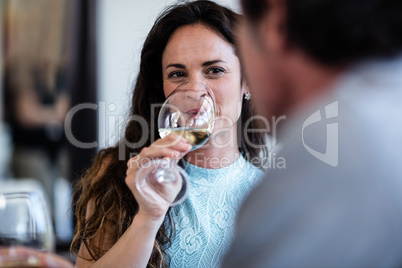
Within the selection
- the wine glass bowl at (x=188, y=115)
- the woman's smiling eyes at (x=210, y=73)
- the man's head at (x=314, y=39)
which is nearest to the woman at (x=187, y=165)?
the woman's smiling eyes at (x=210, y=73)

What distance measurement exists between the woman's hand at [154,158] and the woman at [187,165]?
7.0 inches

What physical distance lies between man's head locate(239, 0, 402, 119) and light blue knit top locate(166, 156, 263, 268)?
43.7 inches

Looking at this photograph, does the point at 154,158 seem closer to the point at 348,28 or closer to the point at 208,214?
the point at 208,214

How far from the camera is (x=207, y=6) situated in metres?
2.12

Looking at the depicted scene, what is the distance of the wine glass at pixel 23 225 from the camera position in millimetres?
852

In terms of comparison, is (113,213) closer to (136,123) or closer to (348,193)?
(136,123)

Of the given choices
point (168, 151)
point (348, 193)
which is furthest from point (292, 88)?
point (168, 151)

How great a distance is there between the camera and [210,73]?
1.94m

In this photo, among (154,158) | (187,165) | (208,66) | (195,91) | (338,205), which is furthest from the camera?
(187,165)

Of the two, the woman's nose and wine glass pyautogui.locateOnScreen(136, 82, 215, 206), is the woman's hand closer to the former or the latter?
wine glass pyautogui.locateOnScreen(136, 82, 215, 206)

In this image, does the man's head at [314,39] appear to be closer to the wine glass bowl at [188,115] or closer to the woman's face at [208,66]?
the wine glass bowl at [188,115]

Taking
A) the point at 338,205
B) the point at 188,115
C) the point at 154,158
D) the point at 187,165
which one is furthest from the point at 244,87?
the point at 338,205

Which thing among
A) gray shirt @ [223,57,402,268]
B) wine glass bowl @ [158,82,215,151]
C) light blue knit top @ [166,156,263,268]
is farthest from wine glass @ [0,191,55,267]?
light blue knit top @ [166,156,263,268]

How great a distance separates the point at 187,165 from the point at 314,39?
51.8 inches
